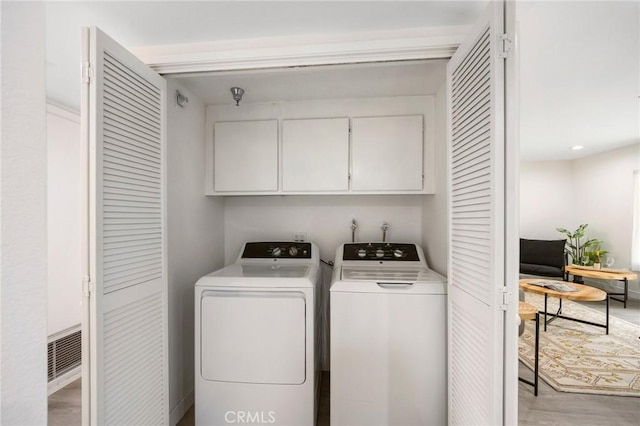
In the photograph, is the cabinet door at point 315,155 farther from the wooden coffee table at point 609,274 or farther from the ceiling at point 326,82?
the wooden coffee table at point 609,274

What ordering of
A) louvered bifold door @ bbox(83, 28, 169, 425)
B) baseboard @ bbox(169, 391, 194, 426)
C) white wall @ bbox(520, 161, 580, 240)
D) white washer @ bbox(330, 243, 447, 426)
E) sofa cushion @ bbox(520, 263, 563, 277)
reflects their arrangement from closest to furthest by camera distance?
1. louvered bifold door @ bbox(83, 28, 169, 425)
2. white washer @ bbox(330, 243, 447, 426)
3. baseboard @ bbox(169, 391, 194, 426)
4. sofa cushion @ bbox(520, 263, 563, 277)
5. white wall @ bbox(520, 161, 580, 240)

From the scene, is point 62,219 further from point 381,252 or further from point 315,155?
point 381,252

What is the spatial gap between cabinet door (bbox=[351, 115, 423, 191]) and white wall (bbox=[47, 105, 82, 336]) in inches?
93.8

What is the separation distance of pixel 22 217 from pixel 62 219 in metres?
2.63

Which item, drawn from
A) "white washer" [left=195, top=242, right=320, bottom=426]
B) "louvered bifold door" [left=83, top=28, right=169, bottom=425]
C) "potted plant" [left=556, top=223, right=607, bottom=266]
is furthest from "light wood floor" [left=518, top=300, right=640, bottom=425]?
"potted plant" [left=556, top=223, right=607, bottom=266]

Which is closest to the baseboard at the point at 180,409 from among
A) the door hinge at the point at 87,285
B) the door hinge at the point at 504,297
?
the door hinge at the point at 87,285

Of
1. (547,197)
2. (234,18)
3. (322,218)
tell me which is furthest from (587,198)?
(234,18)

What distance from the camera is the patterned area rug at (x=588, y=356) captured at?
7.84 ft

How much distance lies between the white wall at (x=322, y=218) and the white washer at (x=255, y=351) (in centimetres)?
83

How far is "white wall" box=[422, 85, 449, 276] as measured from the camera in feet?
6.44

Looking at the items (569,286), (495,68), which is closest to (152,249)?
(495,68)

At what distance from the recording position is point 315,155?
2.29m

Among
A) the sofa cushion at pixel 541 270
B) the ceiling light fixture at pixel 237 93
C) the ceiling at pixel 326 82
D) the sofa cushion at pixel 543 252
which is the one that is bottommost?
the sofa cushion at pixel 541 270

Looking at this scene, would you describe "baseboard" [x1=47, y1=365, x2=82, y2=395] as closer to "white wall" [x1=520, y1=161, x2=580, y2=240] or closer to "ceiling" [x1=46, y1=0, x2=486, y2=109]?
"ceiling" [x1=46, y1=0, x2=486, y2=109]
